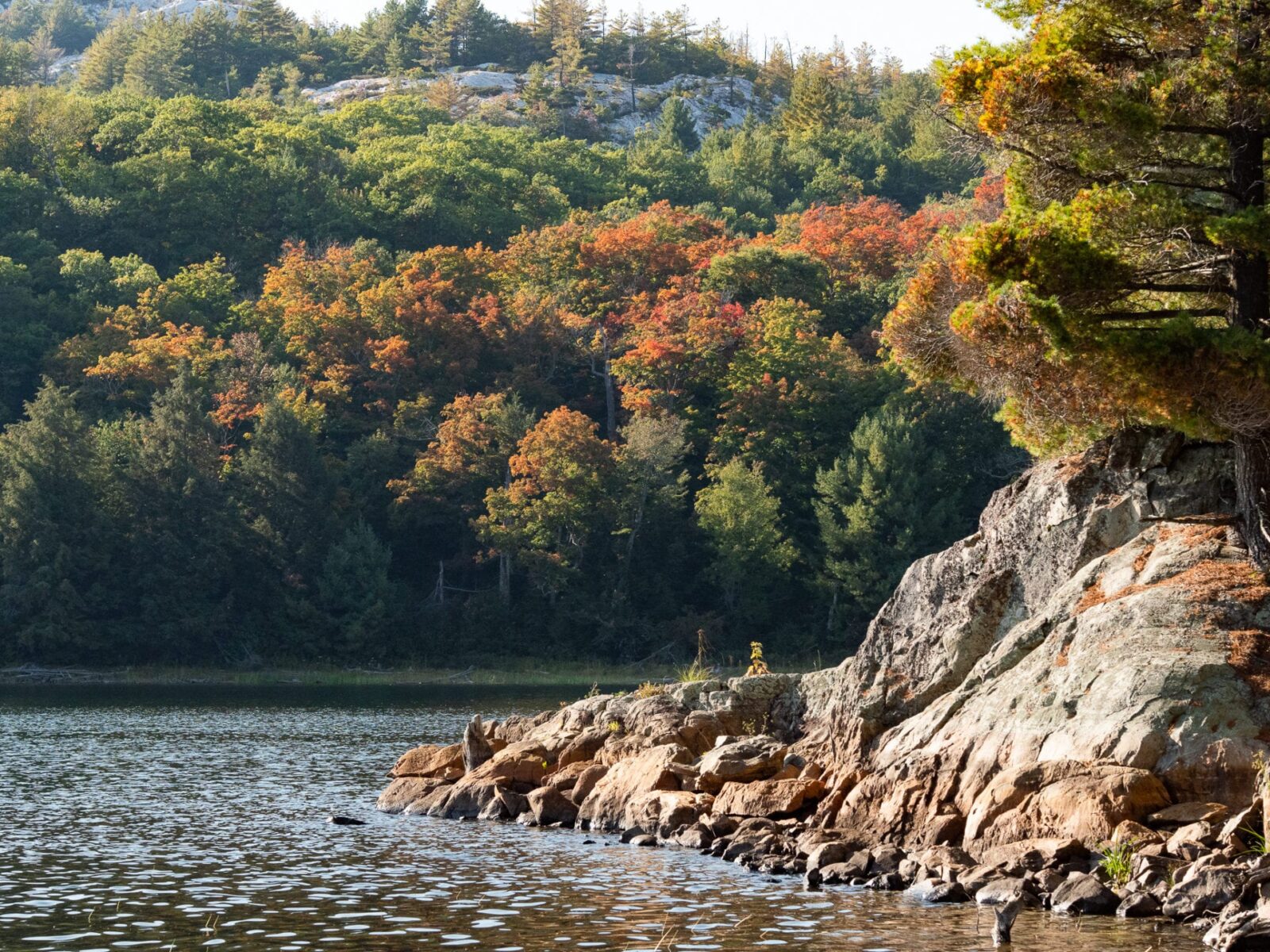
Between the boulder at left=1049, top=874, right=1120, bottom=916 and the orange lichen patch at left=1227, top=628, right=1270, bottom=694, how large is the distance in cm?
395

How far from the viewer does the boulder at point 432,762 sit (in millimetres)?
32875

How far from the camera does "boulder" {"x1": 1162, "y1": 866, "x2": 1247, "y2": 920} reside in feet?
58.1

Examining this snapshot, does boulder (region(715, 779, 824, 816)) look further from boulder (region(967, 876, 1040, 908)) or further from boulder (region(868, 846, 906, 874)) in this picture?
boulder (region(967, 876, 1040, 908))

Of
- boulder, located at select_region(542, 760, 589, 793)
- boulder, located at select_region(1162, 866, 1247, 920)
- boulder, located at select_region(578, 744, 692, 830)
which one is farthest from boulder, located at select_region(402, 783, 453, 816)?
boulder, located at select_region(1162, 866, 1247, 920)

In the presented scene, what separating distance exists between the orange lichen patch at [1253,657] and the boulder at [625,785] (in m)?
9.68

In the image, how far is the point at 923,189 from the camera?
115000 mm

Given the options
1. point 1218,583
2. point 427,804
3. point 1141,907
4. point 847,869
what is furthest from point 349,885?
point 1218,583

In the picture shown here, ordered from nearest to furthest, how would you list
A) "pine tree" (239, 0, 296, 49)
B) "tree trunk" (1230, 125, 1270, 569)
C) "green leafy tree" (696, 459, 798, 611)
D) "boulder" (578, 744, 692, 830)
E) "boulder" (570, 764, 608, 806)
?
1. "tree trunk" (1230, 125, 1270, 569)
2. "boulder" (578, 744, 692, 830)
3. "boulder" (570, 764, 608, 806)
4. "green leafy tree" (696, 459, 798, 611)
5. "pine tree" (239, 0, 296, 49)

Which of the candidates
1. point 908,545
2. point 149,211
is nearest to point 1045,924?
point 908,545

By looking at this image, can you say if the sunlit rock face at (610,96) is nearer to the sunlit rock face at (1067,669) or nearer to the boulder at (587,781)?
the boulder at (587,781)

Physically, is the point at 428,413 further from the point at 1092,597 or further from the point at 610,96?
the point at 610,96

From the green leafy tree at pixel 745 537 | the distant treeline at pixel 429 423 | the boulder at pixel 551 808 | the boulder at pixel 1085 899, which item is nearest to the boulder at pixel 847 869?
the boulder at pixel 1085 899

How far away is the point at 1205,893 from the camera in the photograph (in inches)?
706

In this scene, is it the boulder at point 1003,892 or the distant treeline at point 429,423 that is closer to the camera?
the boulder at point 1003,892
